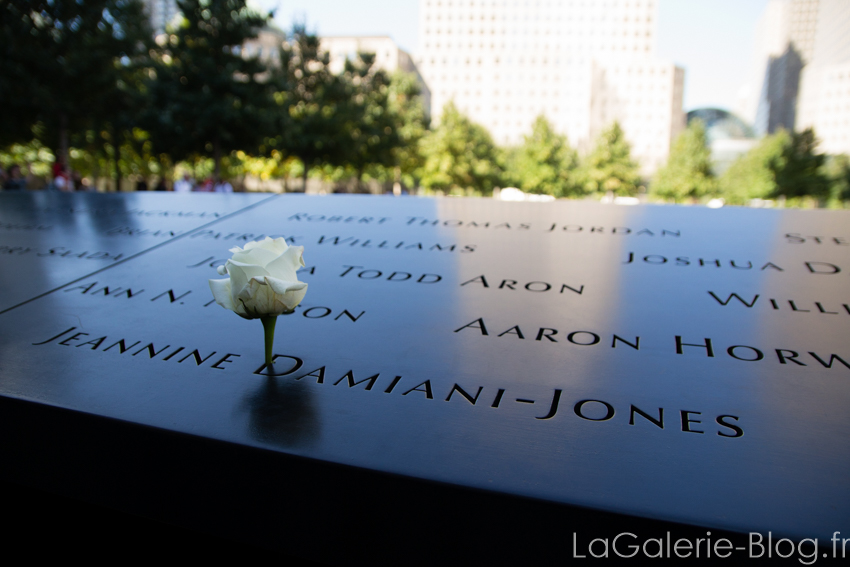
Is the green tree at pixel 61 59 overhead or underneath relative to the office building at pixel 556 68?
underneath

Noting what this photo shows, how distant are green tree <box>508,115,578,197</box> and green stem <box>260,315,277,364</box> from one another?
37.0m

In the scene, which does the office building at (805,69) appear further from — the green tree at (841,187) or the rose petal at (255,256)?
the rose petal at (255,256)

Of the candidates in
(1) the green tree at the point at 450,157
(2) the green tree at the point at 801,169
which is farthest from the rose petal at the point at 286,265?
(2) the green tree at the point at 801,169

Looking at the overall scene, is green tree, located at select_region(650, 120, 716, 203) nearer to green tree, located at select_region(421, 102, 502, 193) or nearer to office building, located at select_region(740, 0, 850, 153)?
green tree, located at select_region(421, 102, 502, 193)

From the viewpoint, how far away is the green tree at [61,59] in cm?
1667

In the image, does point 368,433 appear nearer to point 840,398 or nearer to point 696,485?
point 696,485

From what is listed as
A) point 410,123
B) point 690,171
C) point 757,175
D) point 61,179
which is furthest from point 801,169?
point 61,179

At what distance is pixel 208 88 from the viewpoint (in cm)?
1852

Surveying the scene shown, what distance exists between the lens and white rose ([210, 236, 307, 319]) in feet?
5.97

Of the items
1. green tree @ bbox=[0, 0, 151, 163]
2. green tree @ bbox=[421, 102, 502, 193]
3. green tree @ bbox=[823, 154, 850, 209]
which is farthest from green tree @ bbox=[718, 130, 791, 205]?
green tree @ bbox=[0, 0, 151, 163]

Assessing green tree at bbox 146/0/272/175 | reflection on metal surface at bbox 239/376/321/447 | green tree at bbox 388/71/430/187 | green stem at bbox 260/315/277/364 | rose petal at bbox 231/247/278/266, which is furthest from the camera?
green tree at bbox 388/71/430/187

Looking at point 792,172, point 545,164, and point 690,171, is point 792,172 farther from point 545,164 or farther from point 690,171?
point 545,164

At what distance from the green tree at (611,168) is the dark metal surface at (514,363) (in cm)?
3714

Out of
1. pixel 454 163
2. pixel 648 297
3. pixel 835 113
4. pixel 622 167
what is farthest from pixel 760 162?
pixel 835 113
